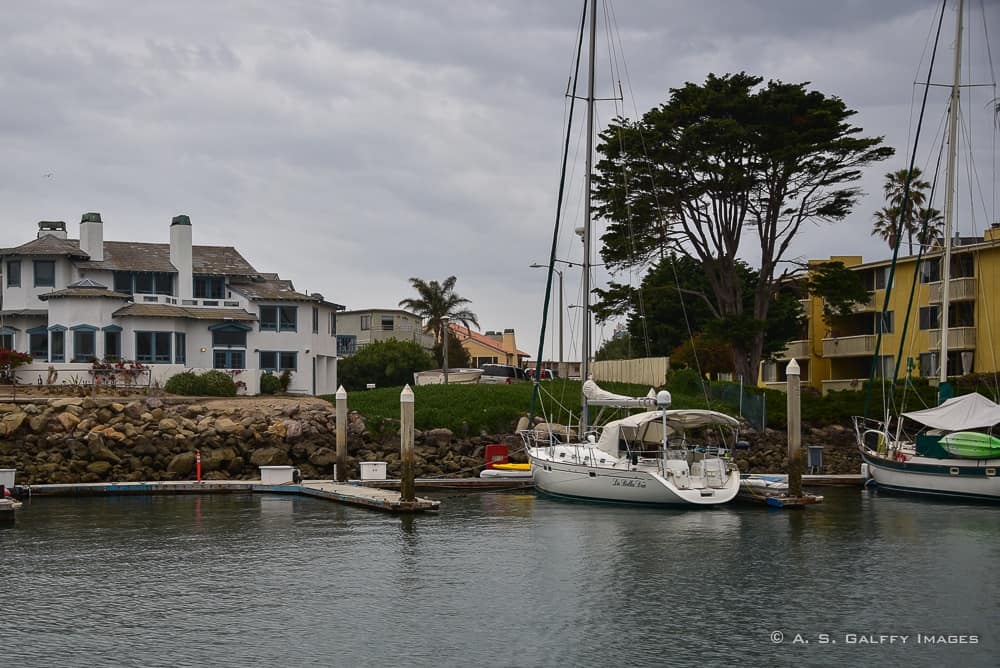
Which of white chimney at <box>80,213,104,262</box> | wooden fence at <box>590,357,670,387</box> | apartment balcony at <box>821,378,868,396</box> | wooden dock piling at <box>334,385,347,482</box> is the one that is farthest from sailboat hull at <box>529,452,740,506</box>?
white chimney at <box>80,213,104,262</box>

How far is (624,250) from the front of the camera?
57344mm

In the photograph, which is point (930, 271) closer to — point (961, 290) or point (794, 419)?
point (961, 290)

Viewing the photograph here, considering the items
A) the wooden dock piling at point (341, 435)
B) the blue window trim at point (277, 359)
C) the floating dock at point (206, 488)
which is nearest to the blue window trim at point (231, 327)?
the blue window trim at point (277, 359)

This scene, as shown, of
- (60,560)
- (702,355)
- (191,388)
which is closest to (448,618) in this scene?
(60,560)

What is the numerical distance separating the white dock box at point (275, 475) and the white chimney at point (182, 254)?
22132mm

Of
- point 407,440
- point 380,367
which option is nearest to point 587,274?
point 407,440

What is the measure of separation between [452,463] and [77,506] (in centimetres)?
1546

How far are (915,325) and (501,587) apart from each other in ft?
153

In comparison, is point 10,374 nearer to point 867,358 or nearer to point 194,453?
point 194,453

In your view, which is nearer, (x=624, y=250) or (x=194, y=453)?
(x=194, y=453)

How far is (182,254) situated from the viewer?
62.4 m

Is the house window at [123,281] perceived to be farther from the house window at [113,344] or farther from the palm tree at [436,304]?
the palm tree at [436,304]

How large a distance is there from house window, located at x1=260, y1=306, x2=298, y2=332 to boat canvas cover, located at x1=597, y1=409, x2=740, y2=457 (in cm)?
2935

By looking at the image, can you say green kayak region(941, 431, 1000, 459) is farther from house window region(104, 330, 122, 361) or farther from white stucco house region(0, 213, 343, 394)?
house window region(104, 330, 122, 361)
